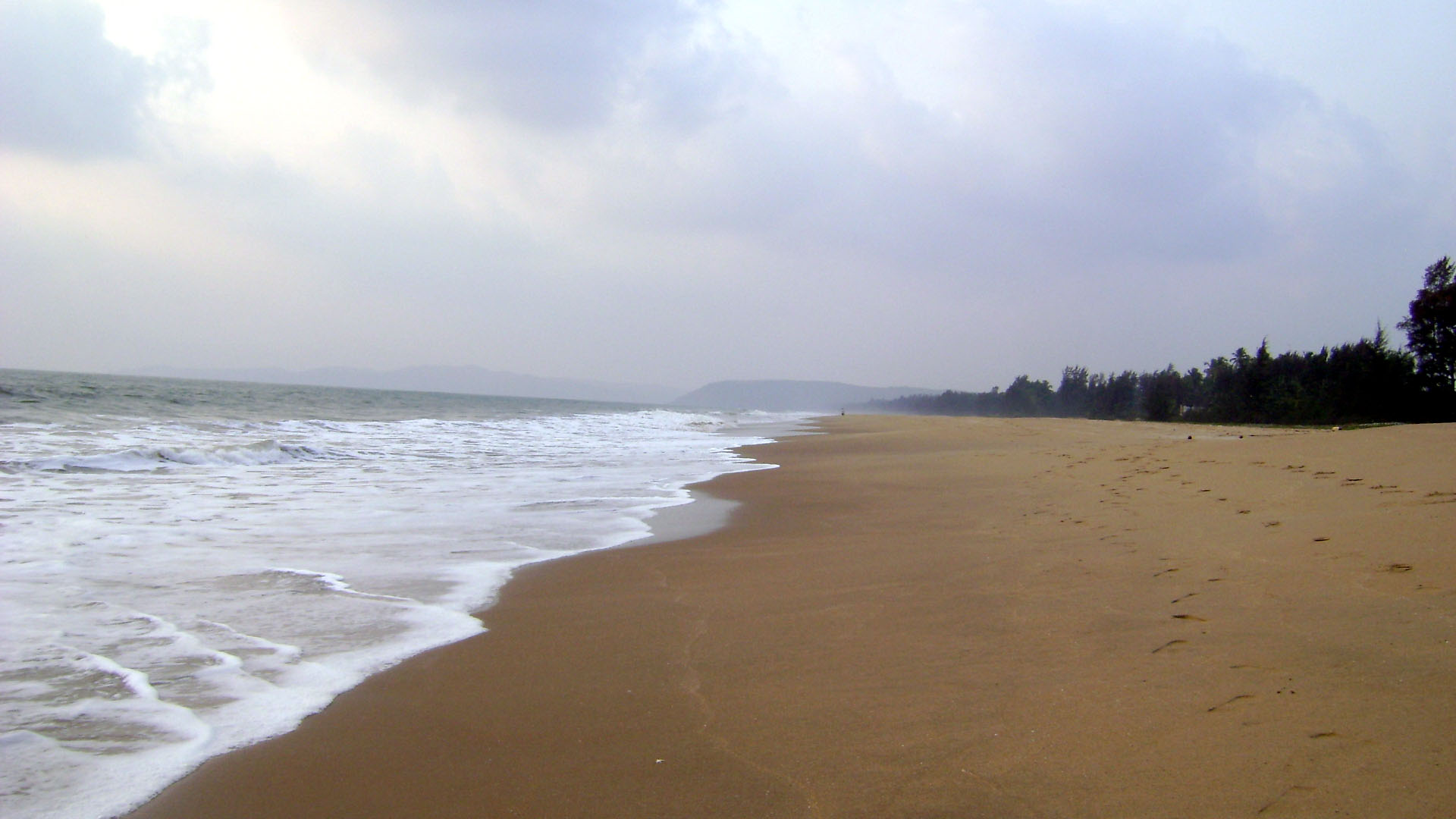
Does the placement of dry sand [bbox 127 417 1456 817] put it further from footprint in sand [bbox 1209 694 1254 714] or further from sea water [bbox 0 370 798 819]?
sea water [bbox 0 370 798 819]

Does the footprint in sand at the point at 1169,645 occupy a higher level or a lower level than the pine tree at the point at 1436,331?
lower

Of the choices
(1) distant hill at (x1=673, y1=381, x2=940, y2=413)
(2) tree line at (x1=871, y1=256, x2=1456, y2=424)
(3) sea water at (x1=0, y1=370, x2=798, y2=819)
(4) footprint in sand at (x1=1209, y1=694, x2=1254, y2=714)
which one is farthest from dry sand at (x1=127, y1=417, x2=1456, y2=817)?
(1) distant hill at (x1=673, y1=381, x2=940, y2=413)

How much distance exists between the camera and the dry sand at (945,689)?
1917mm

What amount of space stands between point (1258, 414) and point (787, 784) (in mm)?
43492

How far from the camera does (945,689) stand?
2572 mm

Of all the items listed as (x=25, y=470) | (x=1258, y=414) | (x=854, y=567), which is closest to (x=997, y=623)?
(x=854, y=567)

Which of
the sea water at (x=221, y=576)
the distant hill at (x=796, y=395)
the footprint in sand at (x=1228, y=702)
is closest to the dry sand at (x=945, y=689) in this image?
the footprint in sand at (x=1228, y=702)

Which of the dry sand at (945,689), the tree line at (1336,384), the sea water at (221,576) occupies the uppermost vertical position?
the tree line at (1336,384)

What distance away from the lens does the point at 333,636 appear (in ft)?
11.1

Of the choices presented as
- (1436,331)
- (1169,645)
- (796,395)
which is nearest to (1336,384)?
(1436,331)

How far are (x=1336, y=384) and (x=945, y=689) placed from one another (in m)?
40.3

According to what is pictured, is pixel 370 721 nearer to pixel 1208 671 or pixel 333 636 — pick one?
pixel 333 636

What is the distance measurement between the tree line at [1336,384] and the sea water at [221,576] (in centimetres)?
3152

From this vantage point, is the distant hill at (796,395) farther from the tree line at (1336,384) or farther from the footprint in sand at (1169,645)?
the footprint in sand at (1169,645)
